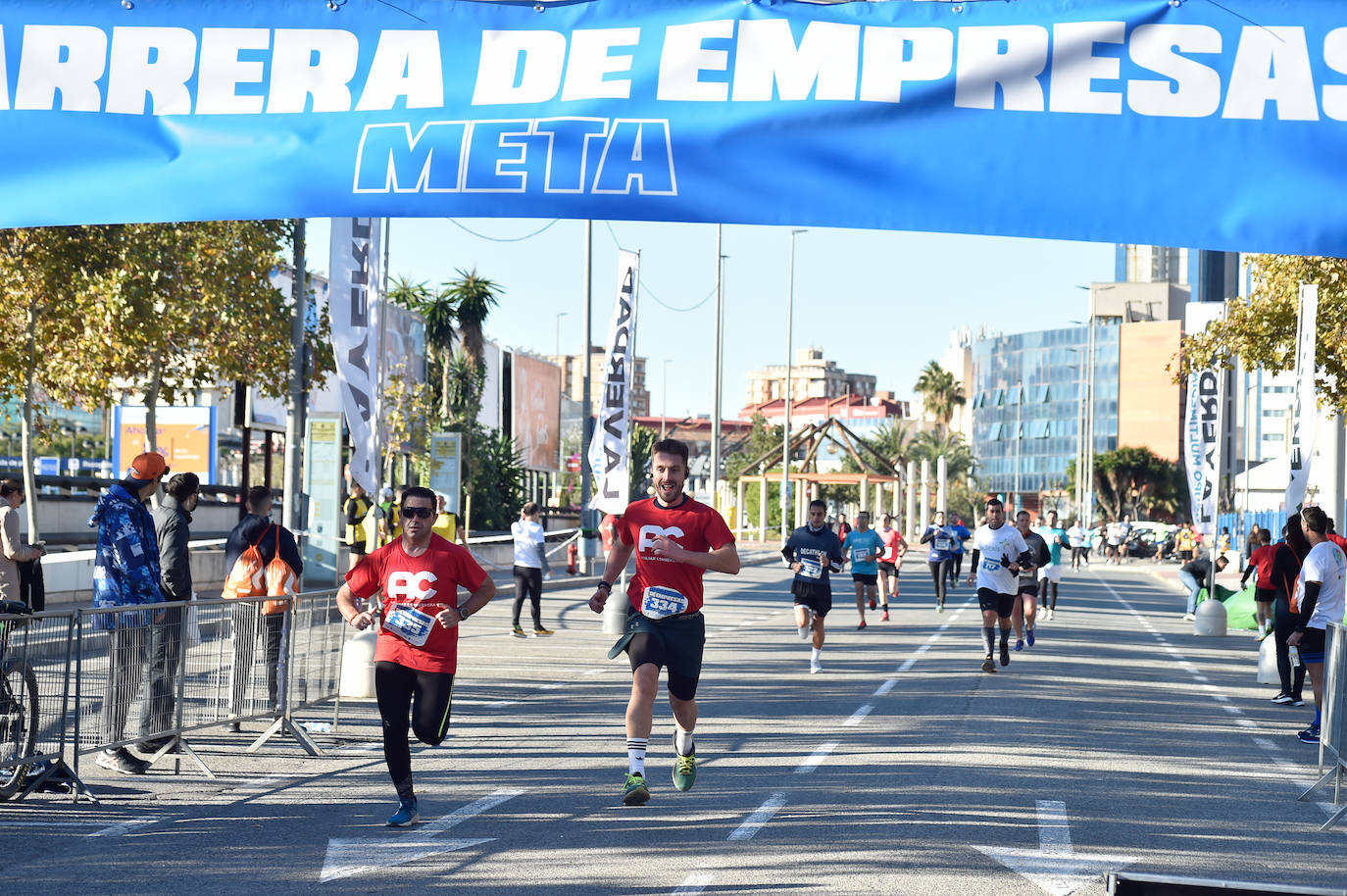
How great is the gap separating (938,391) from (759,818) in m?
135

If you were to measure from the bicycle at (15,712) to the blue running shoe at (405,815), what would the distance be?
2.21 m

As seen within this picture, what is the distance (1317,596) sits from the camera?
12.6 meters

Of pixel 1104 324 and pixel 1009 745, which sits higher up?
pixel 1104 324

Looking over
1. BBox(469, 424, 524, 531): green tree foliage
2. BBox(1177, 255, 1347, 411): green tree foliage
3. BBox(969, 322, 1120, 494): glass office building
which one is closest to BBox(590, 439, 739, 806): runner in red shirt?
BBox(1177, 255, 1347, 411): green tree foliage

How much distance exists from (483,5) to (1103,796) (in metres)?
6.28

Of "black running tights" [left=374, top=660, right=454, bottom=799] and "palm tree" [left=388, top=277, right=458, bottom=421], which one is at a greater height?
"palm tree" [left=388, top=277, right=458, bottom=421]

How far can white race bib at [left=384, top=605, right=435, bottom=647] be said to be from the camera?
831 centimetres

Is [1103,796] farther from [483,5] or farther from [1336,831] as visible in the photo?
[483,5]

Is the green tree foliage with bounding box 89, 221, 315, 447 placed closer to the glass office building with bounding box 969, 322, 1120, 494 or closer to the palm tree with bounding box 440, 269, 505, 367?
the palm tree with bounding box 440, 269, 505, 367

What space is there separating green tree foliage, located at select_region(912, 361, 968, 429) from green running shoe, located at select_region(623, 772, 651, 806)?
441ft

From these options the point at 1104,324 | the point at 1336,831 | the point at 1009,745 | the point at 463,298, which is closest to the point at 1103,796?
the point at 1336,831

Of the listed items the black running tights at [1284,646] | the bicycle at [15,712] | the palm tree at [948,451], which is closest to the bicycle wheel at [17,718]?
the bicycle at [15,712]

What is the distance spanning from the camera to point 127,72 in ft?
19.3

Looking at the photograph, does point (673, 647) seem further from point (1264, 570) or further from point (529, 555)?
point (529, 555)
